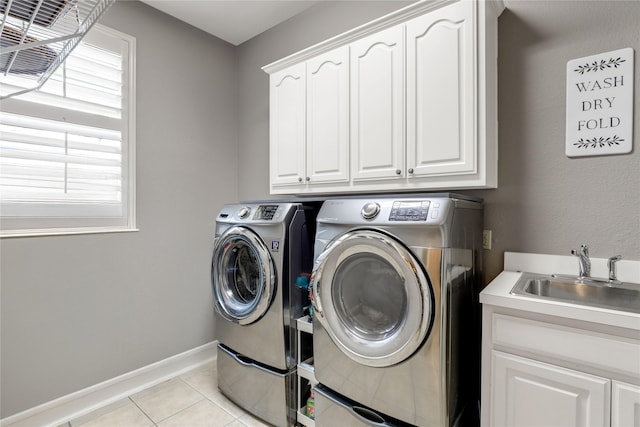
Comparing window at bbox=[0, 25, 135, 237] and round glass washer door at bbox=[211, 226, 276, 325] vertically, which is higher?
window at bbox=[0, 25, 135, 237]

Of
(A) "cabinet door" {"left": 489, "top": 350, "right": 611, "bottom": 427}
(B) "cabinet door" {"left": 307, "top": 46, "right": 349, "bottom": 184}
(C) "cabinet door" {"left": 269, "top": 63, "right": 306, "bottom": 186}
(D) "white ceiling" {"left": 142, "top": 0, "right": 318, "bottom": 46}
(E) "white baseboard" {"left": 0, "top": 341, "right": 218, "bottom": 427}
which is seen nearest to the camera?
(A) "cabinet door" {"left": 489, "top": 350, "right": 611, "bottom": 427}

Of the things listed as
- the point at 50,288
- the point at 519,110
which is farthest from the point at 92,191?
the point at 519,110

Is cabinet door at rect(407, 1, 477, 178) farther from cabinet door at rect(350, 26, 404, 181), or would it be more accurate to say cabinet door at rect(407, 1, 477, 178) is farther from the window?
the window

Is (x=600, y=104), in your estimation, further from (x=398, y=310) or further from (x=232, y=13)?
(x=232, y=13)

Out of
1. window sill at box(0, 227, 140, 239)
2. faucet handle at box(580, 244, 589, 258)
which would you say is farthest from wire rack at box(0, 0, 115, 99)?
faucet handle at box(580, 244, 589, 258)

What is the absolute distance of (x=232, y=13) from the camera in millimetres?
2432

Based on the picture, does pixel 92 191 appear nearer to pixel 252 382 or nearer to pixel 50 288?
pixel 50 288

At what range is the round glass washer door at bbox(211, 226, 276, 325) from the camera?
1857 mm

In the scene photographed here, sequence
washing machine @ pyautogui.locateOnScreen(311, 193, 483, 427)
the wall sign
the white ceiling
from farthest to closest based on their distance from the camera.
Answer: the white ceiling
the wall sign
washing machine @ pyautogui.locateOnScreen(311, 193, 483, 427)

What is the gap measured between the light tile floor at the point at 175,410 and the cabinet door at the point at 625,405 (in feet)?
5.38

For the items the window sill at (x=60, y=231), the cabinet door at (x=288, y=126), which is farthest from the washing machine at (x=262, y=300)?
the window sill at (x=60, y=231)

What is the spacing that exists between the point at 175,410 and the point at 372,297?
4.94 ft

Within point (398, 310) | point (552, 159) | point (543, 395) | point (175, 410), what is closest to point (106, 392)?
point (175, 410)

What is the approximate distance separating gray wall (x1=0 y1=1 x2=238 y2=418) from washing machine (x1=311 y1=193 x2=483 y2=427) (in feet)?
4.67
